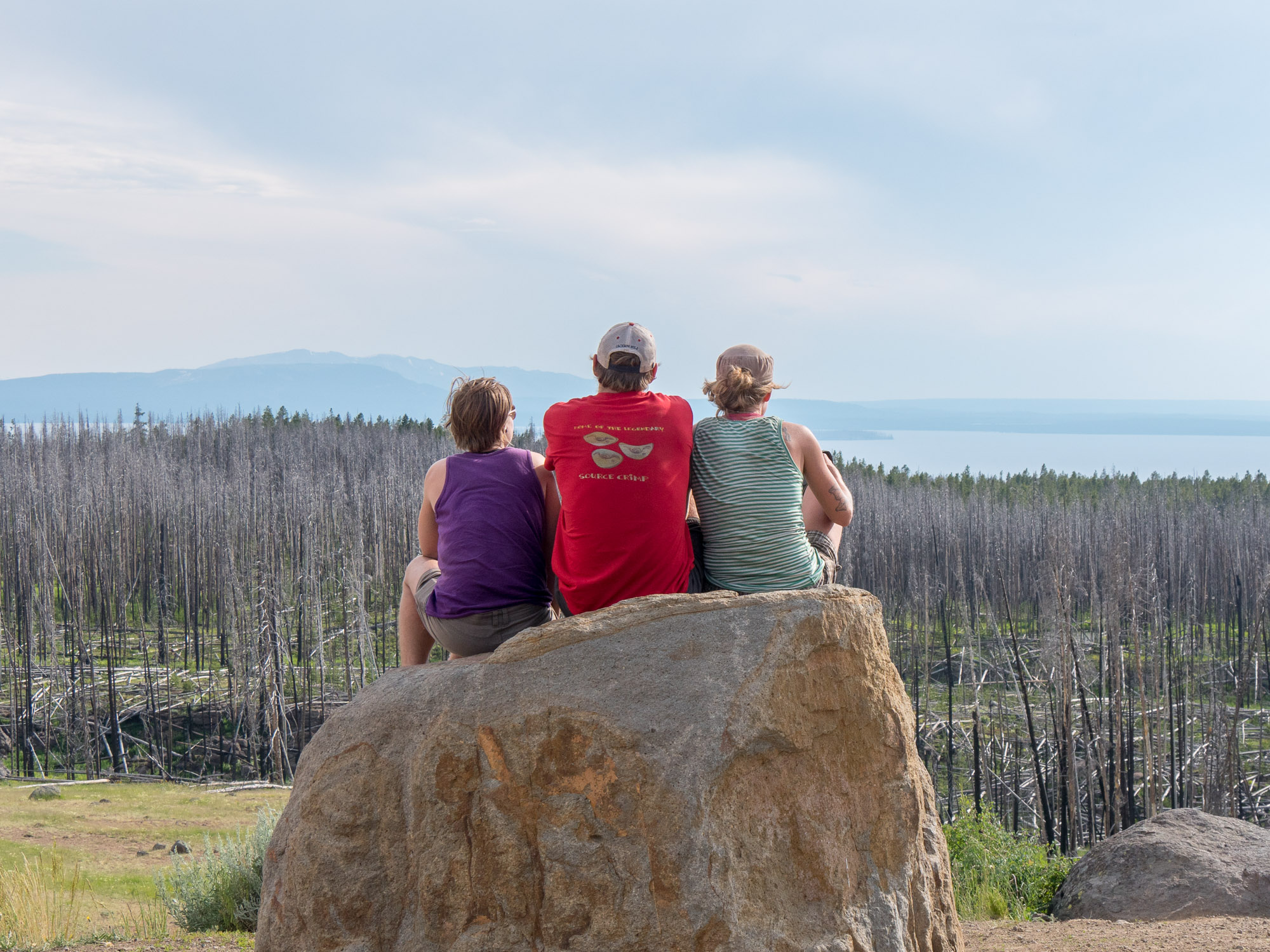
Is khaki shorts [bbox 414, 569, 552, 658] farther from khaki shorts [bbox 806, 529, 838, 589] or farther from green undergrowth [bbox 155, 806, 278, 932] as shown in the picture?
green undergrowth [bbox 155, 806, 278, 932]

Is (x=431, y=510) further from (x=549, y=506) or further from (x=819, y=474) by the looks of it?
(x=819, y=474)

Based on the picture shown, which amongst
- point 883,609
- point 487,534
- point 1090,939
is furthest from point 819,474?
point 883,609

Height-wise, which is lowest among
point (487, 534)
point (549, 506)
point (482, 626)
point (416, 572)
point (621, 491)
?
point (482, 626)

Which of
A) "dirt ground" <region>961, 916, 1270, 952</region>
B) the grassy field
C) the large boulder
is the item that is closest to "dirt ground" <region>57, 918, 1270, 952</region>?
"dirt ground" <region>961, 916, 1270, 952</region>

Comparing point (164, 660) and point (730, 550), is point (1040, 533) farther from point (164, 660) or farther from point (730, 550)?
point (730, 550)

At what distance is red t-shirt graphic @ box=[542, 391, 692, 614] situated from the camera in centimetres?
429

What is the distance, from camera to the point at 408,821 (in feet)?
13.6

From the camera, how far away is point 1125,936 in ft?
20.5

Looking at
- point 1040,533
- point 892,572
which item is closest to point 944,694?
point 892,572

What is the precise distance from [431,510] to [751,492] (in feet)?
5.26

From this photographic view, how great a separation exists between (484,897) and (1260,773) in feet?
95.3

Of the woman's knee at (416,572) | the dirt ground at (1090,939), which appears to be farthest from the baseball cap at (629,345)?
the dirt ground at (1090,939)

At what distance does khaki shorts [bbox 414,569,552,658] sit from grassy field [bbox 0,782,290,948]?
7460 mm

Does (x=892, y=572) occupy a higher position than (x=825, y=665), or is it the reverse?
(x=825, y=665)
